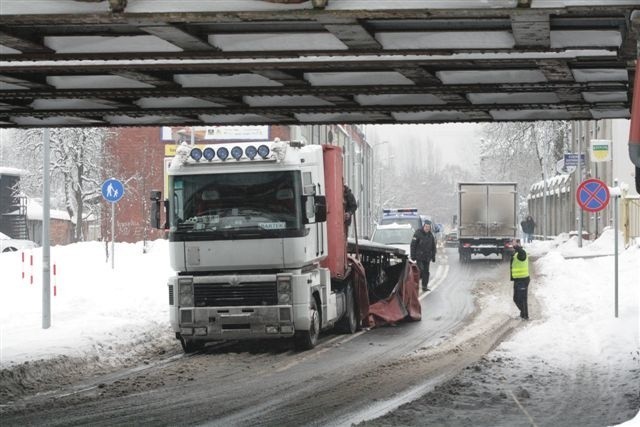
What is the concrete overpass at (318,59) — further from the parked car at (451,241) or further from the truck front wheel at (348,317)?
the parked car at (451,241)

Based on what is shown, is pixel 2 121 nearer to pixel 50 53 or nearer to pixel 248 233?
pixel 248 233

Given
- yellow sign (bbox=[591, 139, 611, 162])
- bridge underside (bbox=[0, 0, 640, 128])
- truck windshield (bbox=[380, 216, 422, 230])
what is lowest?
truck windshield (bbox=[380, 216, 422, 230])

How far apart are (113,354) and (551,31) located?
929 centimetres

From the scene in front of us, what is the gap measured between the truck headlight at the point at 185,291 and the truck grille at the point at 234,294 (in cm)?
8

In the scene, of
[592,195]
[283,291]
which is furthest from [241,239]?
[592,195]

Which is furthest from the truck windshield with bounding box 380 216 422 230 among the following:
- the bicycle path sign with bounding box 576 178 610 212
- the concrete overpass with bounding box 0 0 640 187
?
the concrete overpass with bounding box 0 0 640 187

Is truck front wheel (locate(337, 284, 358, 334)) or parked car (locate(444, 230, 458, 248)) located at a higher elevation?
truck front wheel (locate(337, 284, 358, 334))

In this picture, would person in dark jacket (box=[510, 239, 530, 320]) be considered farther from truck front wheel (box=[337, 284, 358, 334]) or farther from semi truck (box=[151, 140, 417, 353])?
semi truck (box=[151, 140, 417, 353])

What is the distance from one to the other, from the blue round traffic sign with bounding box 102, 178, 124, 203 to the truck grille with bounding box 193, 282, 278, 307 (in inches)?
423

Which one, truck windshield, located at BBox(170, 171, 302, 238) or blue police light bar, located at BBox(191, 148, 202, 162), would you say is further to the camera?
blue police light bar, located at BBox(191, 148, 202, 162)

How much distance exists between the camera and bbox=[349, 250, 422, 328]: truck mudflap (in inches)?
781

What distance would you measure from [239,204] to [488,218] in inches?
1076

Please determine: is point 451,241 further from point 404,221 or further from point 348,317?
point 348,317

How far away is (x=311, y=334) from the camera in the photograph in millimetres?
15773
